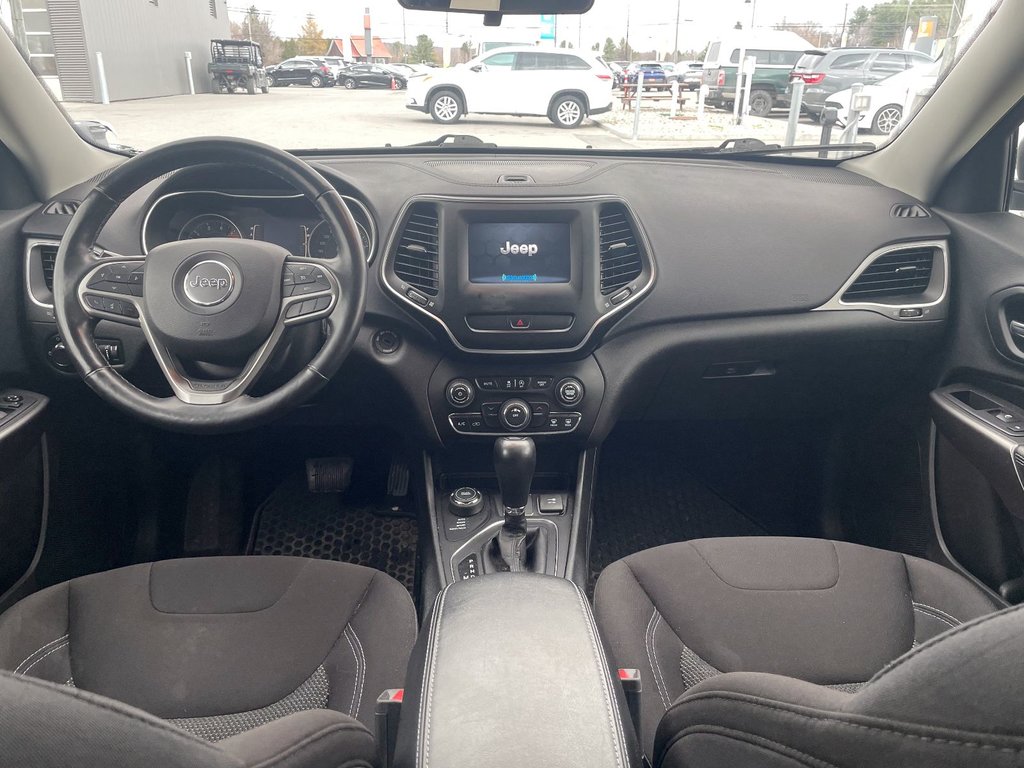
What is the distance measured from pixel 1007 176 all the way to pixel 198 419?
6.74 feet

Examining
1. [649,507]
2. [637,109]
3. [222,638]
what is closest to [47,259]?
[222,638]

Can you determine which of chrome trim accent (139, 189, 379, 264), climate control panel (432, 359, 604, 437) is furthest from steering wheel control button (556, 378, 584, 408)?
chrome trim accent (139, 189, 379, 264)

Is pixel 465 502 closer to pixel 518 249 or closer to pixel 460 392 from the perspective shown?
pixel 460 392

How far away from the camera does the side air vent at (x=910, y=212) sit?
2109 mm

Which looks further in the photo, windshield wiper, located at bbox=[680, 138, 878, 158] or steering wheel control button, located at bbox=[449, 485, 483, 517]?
windshield wiper, located at bbox=[680, 138, 878, 158]

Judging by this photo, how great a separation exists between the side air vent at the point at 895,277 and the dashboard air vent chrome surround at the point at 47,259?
1955 millimetres

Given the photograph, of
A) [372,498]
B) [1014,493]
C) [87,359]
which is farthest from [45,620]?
[1014,493]

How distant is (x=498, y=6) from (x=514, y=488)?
1.08 meters

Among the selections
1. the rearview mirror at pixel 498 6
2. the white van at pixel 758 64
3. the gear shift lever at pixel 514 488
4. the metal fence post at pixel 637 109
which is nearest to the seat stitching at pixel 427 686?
the gear shift lever at pixel 514 488

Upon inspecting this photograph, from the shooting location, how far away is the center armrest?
2.91ft

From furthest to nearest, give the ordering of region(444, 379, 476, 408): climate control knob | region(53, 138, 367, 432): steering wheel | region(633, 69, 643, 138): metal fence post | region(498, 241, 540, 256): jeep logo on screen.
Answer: region(633, 69, 643, 138): metal fence post, region(444, 379, 476, 408): climate control knob, region(498, 241, 540, 256): jeep logo on screen, region(53, 138, 367, 432): steering wheel

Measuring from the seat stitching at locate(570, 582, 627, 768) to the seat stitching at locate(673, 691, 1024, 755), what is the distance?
99 mm

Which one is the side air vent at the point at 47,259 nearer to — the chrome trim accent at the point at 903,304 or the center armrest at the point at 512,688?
the center armrest at the point at 512,688

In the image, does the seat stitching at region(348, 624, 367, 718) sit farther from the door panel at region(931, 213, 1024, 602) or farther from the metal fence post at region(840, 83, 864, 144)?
the metal fence post at region(840, 83, 864, 144)
